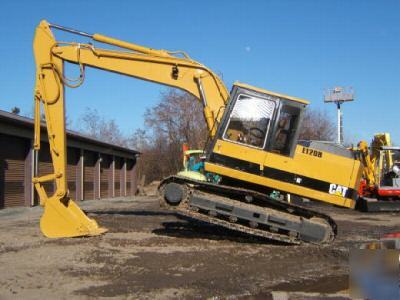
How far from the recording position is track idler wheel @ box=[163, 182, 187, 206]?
33.8 ft

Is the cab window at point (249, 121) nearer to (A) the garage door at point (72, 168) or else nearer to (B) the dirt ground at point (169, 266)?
(B) the dirt ground at point (169, 266)

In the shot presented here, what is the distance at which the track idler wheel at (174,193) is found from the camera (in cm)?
1030

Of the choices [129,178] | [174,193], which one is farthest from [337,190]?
[129,178]

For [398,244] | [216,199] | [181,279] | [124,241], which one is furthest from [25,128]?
[398,244]

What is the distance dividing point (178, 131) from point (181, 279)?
147ft

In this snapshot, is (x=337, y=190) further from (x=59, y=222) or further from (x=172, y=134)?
(x=172, y=134)

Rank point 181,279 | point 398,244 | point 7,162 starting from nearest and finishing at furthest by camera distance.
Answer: point 398,244
point 181,279
point 7,162

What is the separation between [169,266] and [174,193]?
7.03 ft

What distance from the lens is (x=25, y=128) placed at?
21.8 meters

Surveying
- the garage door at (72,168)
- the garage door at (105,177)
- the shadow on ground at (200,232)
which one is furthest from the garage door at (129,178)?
the shadow on ground at (200,232)

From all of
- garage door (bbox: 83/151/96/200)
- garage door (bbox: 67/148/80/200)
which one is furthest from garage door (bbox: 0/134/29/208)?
garage door (bbox: 83/151/96/200)

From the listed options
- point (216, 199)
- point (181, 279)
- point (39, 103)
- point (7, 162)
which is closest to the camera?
point (181, 279)

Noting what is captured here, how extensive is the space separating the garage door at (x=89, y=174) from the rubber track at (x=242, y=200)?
824 inches

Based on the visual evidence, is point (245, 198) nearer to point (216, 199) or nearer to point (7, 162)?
point (216, 199)
